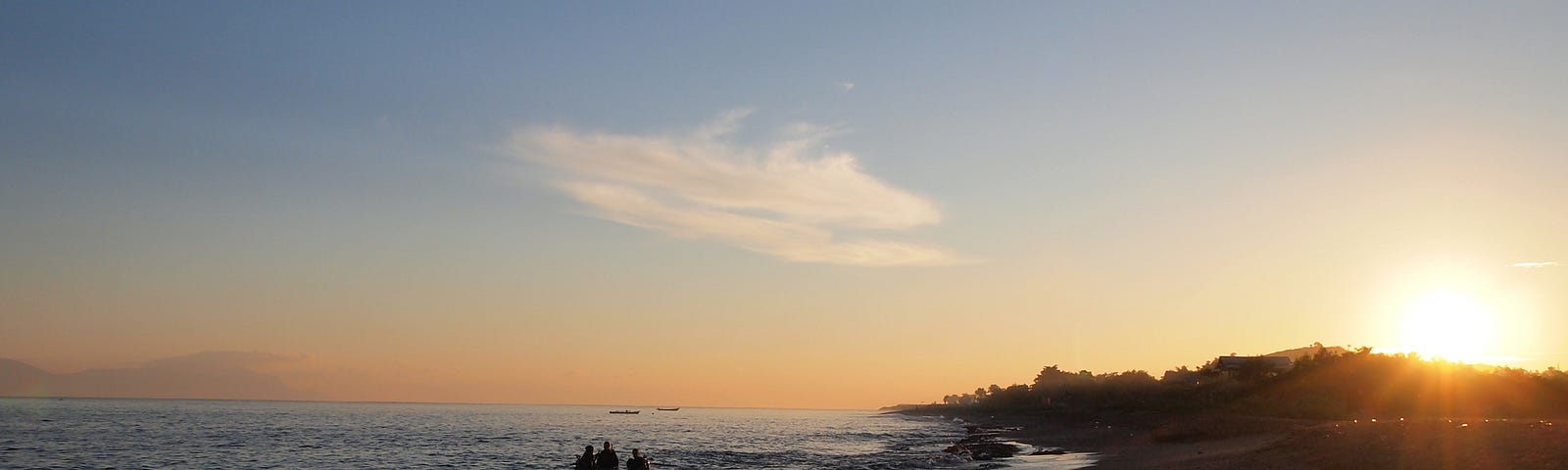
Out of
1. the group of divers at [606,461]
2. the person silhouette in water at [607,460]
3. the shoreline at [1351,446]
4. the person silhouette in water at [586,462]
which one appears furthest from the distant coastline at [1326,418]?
the person silhouette in water at [586,462]

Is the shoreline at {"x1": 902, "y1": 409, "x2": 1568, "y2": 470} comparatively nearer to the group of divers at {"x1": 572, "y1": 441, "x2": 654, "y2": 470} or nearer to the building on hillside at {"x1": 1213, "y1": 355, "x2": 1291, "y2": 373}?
the group of divers at {"x1": 572, "y1": 441, "x2": 654, "y2": 470}

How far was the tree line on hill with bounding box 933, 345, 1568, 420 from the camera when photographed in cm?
7944

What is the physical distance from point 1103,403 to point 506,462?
93.9 m

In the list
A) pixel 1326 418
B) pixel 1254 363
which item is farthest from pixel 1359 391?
pixel 1254 363

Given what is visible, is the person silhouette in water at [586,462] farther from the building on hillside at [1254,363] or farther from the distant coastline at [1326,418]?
the building on hillside at [1254,363]

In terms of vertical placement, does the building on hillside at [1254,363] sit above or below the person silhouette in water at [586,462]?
above

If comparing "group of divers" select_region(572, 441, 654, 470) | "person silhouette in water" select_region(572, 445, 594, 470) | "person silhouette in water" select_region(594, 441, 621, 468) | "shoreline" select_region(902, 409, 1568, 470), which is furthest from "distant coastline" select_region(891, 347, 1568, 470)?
"person silhouette in water" select_region(572, 445, 594, 470)

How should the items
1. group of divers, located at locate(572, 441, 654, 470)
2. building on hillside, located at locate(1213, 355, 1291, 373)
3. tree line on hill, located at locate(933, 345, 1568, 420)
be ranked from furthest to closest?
building on hillside, located at locate(1213, 355, 1291, 373) < tree line on hill, located at locate(933, 345, 1568, 420) < group of divers, located at locate(572, 441, 654, 470)

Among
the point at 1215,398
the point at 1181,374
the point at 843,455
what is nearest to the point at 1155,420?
the point at 1215,398

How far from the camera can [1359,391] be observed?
91.8m

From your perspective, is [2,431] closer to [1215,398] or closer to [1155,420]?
[1155,420]

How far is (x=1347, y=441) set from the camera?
3775cm

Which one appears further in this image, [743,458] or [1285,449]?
[743,458]

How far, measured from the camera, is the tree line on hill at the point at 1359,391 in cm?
7944
